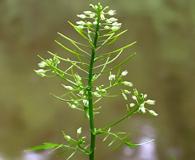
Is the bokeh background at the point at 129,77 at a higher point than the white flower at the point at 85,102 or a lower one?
lower

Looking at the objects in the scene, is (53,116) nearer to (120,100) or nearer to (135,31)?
(120,100)

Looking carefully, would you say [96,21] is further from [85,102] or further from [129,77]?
[129,77]

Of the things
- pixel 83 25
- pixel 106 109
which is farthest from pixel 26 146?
pixel 83 25

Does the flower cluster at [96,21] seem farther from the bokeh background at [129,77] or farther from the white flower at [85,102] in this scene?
the bokeh background at [129,77]

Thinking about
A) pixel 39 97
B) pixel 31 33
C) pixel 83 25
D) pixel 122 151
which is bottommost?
pixel 122 151

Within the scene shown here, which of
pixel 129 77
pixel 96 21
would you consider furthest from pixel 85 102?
pixel 129 77

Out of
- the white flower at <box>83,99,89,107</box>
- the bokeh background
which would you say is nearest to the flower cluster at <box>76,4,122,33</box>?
the white flower at <box>83,99,89,107</box>

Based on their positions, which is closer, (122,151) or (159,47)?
(122,151)

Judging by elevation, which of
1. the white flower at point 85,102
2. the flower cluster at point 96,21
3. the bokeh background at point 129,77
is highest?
the flower cluster at point 96,21

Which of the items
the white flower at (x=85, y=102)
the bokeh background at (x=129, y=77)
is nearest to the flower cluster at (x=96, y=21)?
the white flower at (x=85, y=102)
